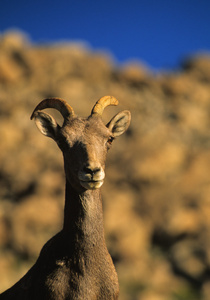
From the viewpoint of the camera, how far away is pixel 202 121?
31250 millimetres

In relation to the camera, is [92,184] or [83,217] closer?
[92,184]

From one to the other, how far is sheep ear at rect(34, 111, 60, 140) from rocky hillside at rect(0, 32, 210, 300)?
1185 centimetres

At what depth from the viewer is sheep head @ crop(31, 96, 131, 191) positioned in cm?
536

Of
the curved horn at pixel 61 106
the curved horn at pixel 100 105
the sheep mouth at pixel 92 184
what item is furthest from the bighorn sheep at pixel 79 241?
the curved horn at pixel 100 105

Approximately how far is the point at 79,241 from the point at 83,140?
1.38 meters

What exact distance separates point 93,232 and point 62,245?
1.50ft

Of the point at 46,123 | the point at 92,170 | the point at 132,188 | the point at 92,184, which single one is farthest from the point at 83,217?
the point at 132,188

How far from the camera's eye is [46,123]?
643cm

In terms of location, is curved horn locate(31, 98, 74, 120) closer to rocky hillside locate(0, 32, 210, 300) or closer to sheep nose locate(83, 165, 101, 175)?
sheep nose locate(83, 165, 101, 175)

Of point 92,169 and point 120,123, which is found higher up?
point 120,123

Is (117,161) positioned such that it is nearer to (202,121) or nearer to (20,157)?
(20,157)

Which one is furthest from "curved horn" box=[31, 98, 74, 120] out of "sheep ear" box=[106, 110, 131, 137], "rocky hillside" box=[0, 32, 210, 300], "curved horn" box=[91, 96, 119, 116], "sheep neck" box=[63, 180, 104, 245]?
"rocky hillside" box=[0, 32, 210, 300]

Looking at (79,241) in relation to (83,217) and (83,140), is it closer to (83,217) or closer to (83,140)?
(83,217)

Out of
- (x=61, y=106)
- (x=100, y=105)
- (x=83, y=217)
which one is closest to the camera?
(x=83, y=217)
